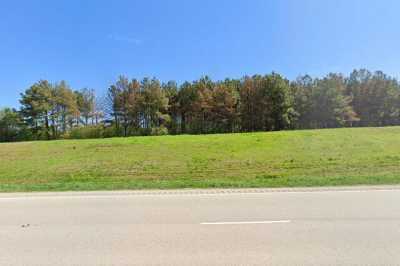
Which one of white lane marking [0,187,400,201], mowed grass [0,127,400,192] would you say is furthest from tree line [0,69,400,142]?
white lane marking [0,187,400,201]

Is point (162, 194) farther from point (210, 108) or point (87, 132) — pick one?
point (87, 132)

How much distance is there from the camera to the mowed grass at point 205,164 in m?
11.5

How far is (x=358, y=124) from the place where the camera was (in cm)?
6181

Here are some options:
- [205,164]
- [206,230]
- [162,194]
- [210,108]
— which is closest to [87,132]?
[210,108]

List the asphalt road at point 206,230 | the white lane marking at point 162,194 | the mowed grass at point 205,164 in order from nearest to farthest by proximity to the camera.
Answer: the asphalt road at point 206,230, the white lane marking at point 162,194, the mowed grass at point 205,164

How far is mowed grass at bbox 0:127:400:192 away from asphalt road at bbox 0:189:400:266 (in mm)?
2907

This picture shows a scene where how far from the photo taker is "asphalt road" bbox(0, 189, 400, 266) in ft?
13.7

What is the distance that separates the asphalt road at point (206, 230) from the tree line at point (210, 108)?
47.3 metres

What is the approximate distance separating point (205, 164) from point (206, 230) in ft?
42.7

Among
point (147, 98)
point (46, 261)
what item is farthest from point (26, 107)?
point (46, 261)

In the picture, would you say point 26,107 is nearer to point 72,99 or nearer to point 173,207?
point 72,99

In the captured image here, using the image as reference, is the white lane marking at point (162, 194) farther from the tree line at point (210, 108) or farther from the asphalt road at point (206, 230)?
the tree line at point (210, 108)

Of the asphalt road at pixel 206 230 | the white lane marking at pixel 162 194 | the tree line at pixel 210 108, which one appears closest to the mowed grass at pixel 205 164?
the white lane marking at pixel 162 194

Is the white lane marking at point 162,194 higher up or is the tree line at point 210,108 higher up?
the tree line at point 210,108
